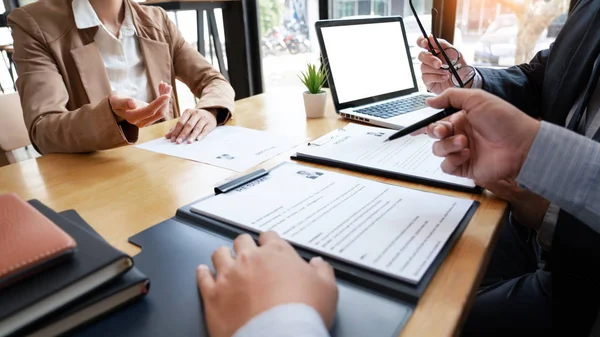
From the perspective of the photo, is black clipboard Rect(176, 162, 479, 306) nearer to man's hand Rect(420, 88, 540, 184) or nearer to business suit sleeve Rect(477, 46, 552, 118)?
man's hand Rect(420, 88, 540, 184)

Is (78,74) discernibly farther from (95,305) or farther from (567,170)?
(567,170)

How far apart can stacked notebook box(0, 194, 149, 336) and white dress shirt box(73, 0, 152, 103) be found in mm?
951

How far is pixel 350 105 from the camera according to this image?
111 centimetres

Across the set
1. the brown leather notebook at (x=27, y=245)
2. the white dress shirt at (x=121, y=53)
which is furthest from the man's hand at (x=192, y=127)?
the brown leather notebook at (x=27, y=245)

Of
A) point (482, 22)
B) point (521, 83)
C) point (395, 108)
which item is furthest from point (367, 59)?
point (482, 22)

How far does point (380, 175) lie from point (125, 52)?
39.2 inches

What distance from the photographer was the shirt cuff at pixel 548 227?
26.6 inches

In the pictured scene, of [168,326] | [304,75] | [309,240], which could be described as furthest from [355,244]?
[304,75]

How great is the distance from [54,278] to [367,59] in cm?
101

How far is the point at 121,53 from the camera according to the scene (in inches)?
49.8

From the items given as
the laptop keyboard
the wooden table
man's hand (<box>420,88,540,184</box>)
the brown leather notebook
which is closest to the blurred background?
the laptop keyboard

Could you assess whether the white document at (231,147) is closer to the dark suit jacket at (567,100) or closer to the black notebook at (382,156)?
the black notebook at (382,156)

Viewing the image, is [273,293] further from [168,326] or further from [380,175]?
[380,175]

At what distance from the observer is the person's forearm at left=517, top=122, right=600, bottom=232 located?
1.65ft
